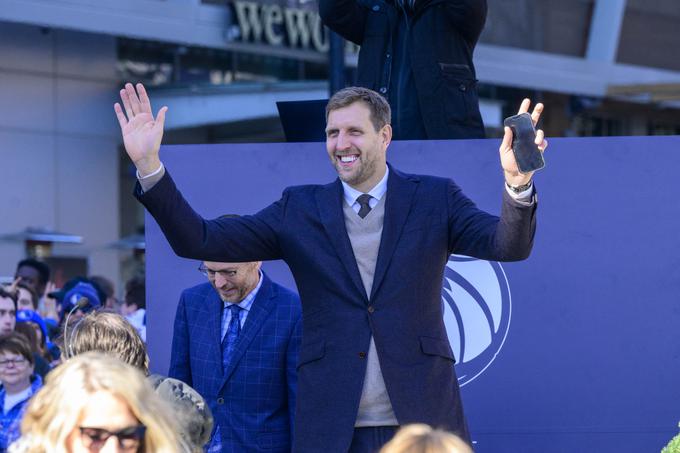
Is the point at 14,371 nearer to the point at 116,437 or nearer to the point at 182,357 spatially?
the point at 182,357

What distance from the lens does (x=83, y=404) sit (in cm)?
284

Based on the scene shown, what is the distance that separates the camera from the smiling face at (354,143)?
13.8 ft

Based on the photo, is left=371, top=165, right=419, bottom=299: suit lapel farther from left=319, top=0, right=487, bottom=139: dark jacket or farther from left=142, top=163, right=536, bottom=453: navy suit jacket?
left=319, top=0, right=487, bottom=139: dark jacket

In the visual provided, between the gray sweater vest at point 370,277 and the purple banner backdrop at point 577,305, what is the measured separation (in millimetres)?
1544

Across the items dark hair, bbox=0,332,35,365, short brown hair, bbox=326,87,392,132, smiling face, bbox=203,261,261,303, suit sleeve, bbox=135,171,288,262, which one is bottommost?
dark hair, bbox=0,332,35,365

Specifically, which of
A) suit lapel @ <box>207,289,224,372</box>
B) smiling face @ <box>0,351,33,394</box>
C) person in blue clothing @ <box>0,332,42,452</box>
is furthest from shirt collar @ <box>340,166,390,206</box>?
smiling face @ <box>0,351,33,394</box>

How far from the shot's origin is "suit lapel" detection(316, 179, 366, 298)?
13.6 feet

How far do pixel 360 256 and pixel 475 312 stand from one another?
1.60 metres

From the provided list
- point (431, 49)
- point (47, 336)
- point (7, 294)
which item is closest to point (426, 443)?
point (431, 49)

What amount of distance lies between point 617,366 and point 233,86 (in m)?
16.1

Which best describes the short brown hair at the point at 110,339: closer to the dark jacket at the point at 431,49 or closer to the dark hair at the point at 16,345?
the dark jacket at the point at 431,49

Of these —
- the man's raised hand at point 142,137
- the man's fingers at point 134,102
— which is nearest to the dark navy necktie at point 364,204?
the man's raised hand at point 142,137

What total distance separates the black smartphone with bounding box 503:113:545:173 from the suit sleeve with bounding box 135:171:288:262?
93 cm

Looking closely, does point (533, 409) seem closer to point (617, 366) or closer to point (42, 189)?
point (617, 366)
